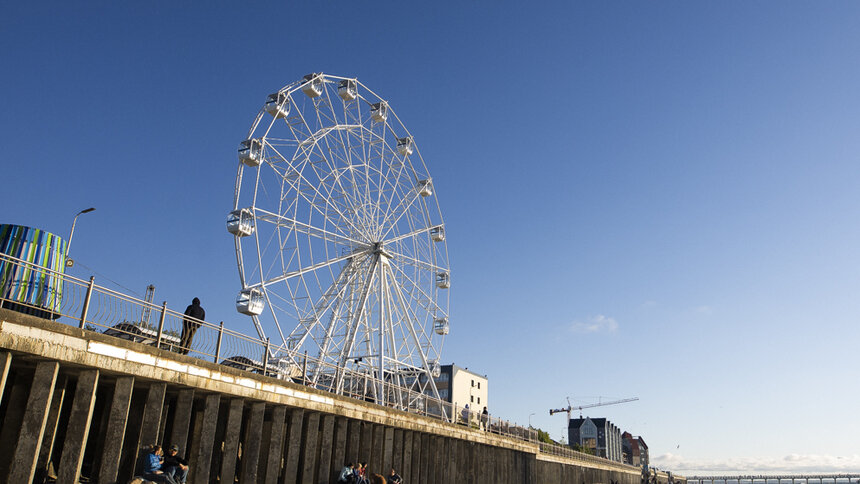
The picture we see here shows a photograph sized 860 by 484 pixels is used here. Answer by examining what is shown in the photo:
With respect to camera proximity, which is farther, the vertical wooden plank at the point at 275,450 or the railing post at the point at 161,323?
the vertical wooden plank at the point at 275,450

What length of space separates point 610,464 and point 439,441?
181 feet

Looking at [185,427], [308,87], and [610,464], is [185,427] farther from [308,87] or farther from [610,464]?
[610,464]

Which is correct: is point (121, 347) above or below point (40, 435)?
above

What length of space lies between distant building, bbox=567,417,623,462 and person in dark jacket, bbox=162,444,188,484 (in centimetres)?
13847

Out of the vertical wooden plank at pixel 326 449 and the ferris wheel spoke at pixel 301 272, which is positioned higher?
the ferris wheel spoke at pixel 301 272

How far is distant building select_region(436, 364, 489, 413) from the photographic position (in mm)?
113181

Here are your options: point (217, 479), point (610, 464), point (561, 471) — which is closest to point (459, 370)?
point (610, 464)

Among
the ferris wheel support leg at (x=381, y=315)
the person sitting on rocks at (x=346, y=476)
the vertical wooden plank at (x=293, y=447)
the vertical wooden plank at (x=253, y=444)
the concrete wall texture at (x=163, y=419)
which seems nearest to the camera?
the concrete wall texture at (x=163, y=419)

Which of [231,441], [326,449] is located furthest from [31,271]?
[326,449]

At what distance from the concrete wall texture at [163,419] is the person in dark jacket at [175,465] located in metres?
0.49

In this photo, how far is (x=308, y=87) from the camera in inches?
1539

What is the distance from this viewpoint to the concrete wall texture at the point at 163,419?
1360 cm

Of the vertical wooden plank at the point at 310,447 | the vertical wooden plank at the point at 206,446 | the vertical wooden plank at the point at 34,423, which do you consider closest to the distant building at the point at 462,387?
the vertical wooden plank at the point at 310,447

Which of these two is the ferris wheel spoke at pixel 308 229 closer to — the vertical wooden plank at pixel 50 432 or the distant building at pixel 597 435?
the vertical wooden plank at pixel 50 432
